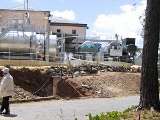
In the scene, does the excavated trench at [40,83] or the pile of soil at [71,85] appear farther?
the excavated trench at [40,83]

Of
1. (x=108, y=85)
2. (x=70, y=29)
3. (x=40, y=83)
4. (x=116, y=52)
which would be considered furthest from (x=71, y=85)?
(x=70, y=29)

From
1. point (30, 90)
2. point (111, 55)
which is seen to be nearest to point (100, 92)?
point (30, 90)

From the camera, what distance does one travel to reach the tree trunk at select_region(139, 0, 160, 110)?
42.1 feet

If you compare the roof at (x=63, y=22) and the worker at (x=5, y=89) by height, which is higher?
the roof at (x=63, y=22)

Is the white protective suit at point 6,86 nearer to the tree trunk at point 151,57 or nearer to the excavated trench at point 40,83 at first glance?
the tree trunk at point 151,57

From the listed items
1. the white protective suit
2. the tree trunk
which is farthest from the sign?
the tree trunk

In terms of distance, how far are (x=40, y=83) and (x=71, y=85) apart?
3006 mm

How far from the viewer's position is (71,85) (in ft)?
96.6

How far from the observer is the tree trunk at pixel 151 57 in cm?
1282

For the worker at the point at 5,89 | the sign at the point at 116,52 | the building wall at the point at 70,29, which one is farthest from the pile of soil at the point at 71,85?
the building wall at the point at 70,29

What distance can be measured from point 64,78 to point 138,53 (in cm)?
2810

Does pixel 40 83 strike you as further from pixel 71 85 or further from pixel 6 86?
pixel 6 86

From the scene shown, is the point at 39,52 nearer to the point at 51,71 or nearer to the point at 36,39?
the point at 36,39

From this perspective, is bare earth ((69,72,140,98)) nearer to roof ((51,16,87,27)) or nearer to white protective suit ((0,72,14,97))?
white protective suit ((0,72,14,97))
